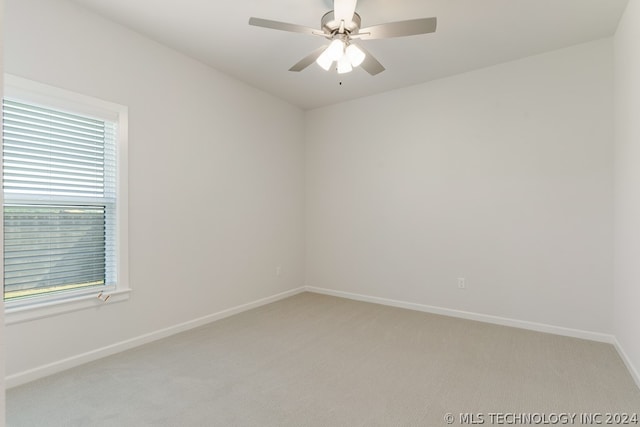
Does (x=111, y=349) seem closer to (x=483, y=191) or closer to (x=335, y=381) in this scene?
(x=335, y=381)

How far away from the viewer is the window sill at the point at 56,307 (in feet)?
7.52

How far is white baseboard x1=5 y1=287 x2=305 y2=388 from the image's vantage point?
2.34m

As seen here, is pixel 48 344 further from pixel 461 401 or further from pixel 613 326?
pixel 613 326

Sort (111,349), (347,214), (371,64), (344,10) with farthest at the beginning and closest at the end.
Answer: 1. (347,214)
2. (111,349)
3. (371,64)
4. (344,10)

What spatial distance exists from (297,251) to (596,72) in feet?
12.8

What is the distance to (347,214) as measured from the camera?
471cm

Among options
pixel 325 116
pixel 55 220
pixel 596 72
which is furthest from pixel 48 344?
pixel 596 72

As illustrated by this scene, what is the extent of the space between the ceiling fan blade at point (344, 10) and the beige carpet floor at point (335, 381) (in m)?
2.51

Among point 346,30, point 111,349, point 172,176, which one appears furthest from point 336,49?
point 111,349

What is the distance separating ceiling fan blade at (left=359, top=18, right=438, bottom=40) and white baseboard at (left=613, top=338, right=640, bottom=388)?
2718mm

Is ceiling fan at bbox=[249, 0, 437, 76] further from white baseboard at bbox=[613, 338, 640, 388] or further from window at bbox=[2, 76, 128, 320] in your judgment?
white baseboard at bbox=[613, 338, 640, 388]

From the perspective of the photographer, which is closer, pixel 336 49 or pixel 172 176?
pixel 336 49

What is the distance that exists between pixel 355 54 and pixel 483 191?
215 cm

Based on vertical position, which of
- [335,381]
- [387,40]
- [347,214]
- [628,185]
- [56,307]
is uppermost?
[387,40]
